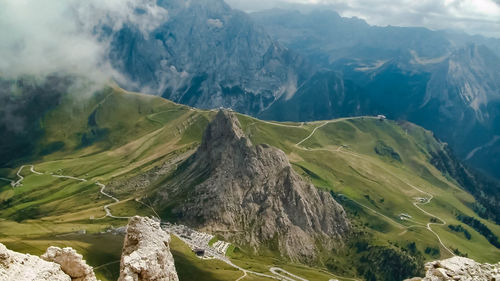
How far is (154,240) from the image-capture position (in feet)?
124

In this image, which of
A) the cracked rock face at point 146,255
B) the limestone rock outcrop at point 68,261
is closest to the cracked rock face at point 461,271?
the cracked rock face at point 146,255

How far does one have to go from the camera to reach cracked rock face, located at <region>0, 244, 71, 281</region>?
1005 inches

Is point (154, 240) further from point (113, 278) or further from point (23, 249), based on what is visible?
point (23, 249)

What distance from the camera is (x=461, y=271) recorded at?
26.1 metres

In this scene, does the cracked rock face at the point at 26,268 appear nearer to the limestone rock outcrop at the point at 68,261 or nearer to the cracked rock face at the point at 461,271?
the limestone rock outcrop at the point at 68,261

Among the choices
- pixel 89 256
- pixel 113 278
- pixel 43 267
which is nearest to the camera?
pixel 43 267

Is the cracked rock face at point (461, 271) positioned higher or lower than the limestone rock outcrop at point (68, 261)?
higher

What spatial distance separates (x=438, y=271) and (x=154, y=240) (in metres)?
22.9

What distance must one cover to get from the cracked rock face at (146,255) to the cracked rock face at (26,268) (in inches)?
179

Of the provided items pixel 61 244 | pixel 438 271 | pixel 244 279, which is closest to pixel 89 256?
pixel 61 244

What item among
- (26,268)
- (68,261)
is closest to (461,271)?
(68,261)

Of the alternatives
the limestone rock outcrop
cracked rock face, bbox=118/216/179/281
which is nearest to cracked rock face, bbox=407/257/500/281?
cracked rock face, bbox=118/216/179/281

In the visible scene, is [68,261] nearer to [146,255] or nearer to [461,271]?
[146,255]

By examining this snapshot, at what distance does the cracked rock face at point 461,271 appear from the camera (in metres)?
25.6
